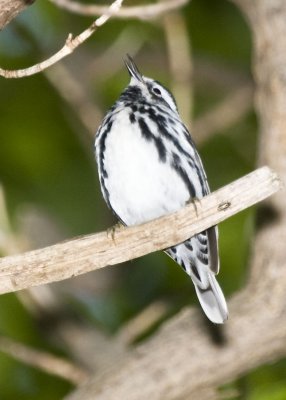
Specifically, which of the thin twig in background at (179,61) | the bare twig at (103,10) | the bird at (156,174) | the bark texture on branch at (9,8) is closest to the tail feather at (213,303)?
the bird at (156,174)

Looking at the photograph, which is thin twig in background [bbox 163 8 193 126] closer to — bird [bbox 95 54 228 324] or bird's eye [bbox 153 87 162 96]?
bird's eye [bbox 153 87 162 96]

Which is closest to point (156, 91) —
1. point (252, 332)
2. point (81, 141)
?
point (252, 332)

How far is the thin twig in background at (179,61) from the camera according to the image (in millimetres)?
5904

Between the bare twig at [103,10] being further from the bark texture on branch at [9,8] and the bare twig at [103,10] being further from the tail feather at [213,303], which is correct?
the tail feather at [213,303]

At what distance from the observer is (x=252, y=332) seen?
4805 millimetres

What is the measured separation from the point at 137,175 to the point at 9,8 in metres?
1.26

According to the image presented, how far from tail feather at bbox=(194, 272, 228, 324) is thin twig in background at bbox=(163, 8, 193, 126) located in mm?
1366

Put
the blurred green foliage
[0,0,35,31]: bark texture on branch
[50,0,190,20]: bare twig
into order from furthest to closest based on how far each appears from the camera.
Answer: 1. the blurred green foliage
2. [50,0,190,20]: bare twig
3. [0,0,35,31]: bark texture on branch

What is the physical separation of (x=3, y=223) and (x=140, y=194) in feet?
4.90

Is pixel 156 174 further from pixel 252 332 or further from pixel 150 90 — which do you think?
pixel 252 332

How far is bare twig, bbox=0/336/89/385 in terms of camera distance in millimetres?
4973

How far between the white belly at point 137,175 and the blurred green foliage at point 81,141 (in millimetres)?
1533

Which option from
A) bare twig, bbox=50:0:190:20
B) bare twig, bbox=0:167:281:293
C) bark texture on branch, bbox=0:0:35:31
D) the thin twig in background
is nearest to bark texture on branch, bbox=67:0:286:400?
bare twig, bbox=50:0:190:20

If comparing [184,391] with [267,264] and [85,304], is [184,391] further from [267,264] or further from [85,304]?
[85,304]
